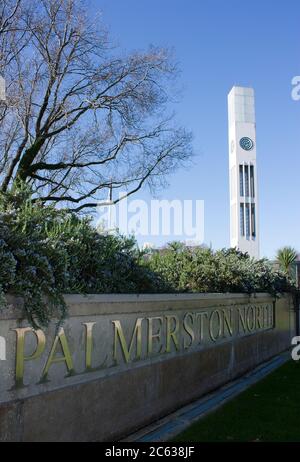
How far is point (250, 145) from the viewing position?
5456 cm

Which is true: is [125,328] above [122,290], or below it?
below

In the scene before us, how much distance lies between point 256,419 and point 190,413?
0.80 meters

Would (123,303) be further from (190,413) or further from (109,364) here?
(190,413)

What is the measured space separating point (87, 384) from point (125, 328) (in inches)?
34.7

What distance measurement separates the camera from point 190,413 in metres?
6.78

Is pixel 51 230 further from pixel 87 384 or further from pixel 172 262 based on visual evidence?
pixel 172 262

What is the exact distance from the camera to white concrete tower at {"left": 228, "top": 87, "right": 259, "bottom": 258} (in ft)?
177

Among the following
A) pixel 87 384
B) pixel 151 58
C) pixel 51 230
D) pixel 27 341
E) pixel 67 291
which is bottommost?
pixel 87 384

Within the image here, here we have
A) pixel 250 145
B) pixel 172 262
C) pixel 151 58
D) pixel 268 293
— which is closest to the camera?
pixel 172 262

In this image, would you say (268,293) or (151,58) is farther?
(151,58)

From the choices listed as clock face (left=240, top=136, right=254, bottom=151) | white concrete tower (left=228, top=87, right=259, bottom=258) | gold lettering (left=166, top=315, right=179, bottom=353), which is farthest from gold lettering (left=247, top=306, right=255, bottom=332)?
clock face (left=240, top=136, right=254, bottom=151)

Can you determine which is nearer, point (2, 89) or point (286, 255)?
point (2, 89)

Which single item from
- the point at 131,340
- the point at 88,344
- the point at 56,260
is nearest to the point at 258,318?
the point at 131,340

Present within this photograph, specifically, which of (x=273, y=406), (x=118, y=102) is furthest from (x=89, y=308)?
(x=118, y=102)
